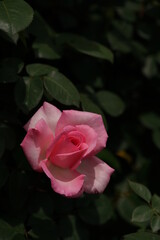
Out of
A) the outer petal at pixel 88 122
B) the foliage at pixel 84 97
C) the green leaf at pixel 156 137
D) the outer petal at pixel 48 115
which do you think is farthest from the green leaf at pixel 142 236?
the green leaf at pixel 156 137

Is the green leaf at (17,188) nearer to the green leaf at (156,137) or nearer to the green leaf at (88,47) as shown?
the green leaf at (88,47)

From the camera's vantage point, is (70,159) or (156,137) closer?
(70,159)

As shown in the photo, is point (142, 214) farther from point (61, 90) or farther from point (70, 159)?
point (61, 90)

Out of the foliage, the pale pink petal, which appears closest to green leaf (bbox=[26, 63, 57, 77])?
the foliage

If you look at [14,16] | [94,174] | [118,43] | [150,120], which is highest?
[14,16]

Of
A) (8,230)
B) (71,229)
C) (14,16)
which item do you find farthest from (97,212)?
(14,16)

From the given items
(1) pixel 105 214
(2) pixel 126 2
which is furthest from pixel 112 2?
(1) pixel 105 214
